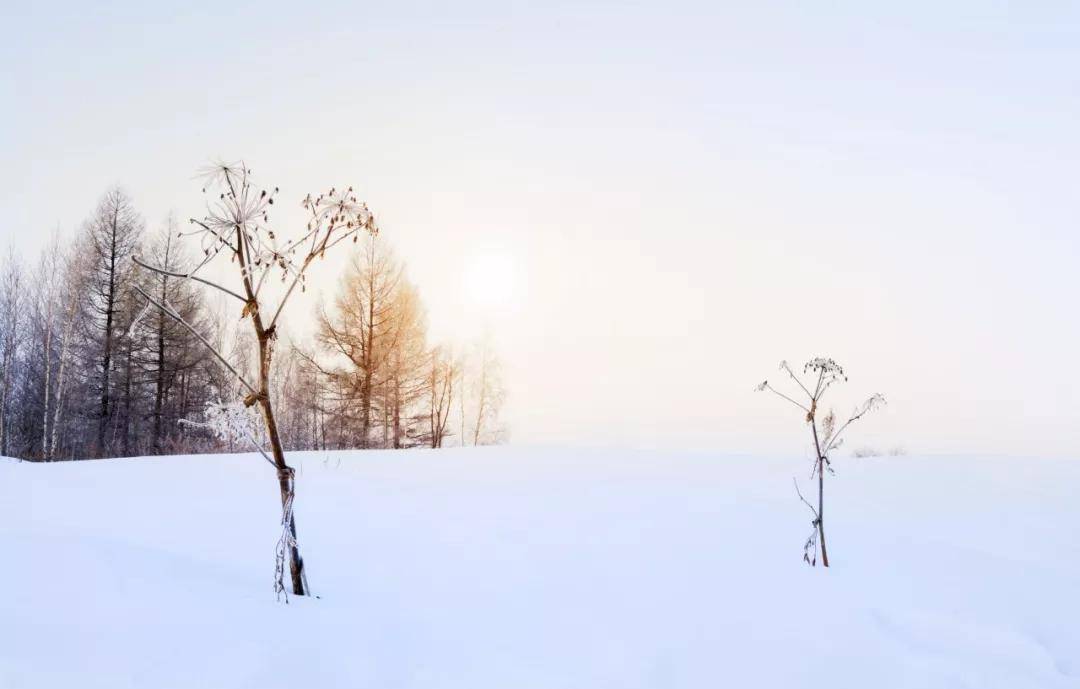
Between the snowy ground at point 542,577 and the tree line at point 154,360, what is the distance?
32.6 ft

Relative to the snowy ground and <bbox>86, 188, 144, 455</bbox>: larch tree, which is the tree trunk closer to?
the snowy ground

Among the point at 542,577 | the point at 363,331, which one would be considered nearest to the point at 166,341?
the point at 363,331

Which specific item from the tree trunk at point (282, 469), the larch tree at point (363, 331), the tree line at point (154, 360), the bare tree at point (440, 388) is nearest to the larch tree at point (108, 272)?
the tree line at point (154, 360)

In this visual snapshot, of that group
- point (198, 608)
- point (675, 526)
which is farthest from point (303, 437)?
point (198, 608)

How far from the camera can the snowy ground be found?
2605 mm

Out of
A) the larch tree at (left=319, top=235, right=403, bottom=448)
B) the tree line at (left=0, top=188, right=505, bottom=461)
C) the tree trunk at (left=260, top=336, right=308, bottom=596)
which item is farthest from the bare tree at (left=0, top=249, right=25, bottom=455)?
the tree trunk at (left=260, top=336, right=308, bottom=596)

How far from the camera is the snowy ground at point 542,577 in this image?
2.61 m

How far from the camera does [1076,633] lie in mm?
4496

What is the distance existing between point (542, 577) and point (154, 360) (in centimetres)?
1904

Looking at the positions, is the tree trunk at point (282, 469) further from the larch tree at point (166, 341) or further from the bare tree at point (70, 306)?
the bare tree at point (70, 306)

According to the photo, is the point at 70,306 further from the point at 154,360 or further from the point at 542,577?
the point at 542,577

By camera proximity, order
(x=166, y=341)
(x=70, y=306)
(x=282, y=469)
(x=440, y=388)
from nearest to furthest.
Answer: (x=282, y=469), (x=70, y=306), (x=166, y=341), (x=440, y=388)

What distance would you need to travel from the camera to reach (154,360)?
64.1ft

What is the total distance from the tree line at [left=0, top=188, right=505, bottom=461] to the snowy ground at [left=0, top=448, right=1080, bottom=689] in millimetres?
9938
